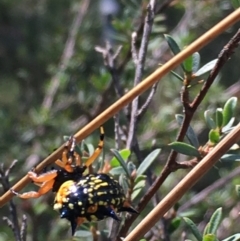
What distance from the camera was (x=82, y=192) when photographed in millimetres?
774

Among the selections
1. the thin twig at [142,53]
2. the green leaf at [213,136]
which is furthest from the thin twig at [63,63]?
the green leaf at [213,136]

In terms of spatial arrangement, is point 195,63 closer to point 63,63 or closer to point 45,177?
point 45,177

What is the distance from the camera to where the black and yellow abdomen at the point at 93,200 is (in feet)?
2.45

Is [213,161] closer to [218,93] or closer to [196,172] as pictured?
[196,172]

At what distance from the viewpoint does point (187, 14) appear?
186 cm

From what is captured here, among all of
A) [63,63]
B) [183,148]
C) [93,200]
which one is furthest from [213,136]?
[63,63]

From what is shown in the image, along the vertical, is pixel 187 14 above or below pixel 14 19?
below

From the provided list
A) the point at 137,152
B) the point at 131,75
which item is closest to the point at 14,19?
the point at 131,75

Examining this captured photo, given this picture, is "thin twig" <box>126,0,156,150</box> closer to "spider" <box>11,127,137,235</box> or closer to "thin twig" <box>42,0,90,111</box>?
"spider" <box>11,127,137,235</box>

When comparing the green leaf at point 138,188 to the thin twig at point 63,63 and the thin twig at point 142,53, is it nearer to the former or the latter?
the thin twig at point 142,53

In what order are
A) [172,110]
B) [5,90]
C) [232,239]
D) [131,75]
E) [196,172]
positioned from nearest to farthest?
[196,172] < [232,239] < [131,75] < [172,110] < [5,90]

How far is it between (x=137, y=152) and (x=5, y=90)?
5.66 ft

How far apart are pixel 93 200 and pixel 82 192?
0.02m

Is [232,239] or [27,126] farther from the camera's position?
[27,126]
